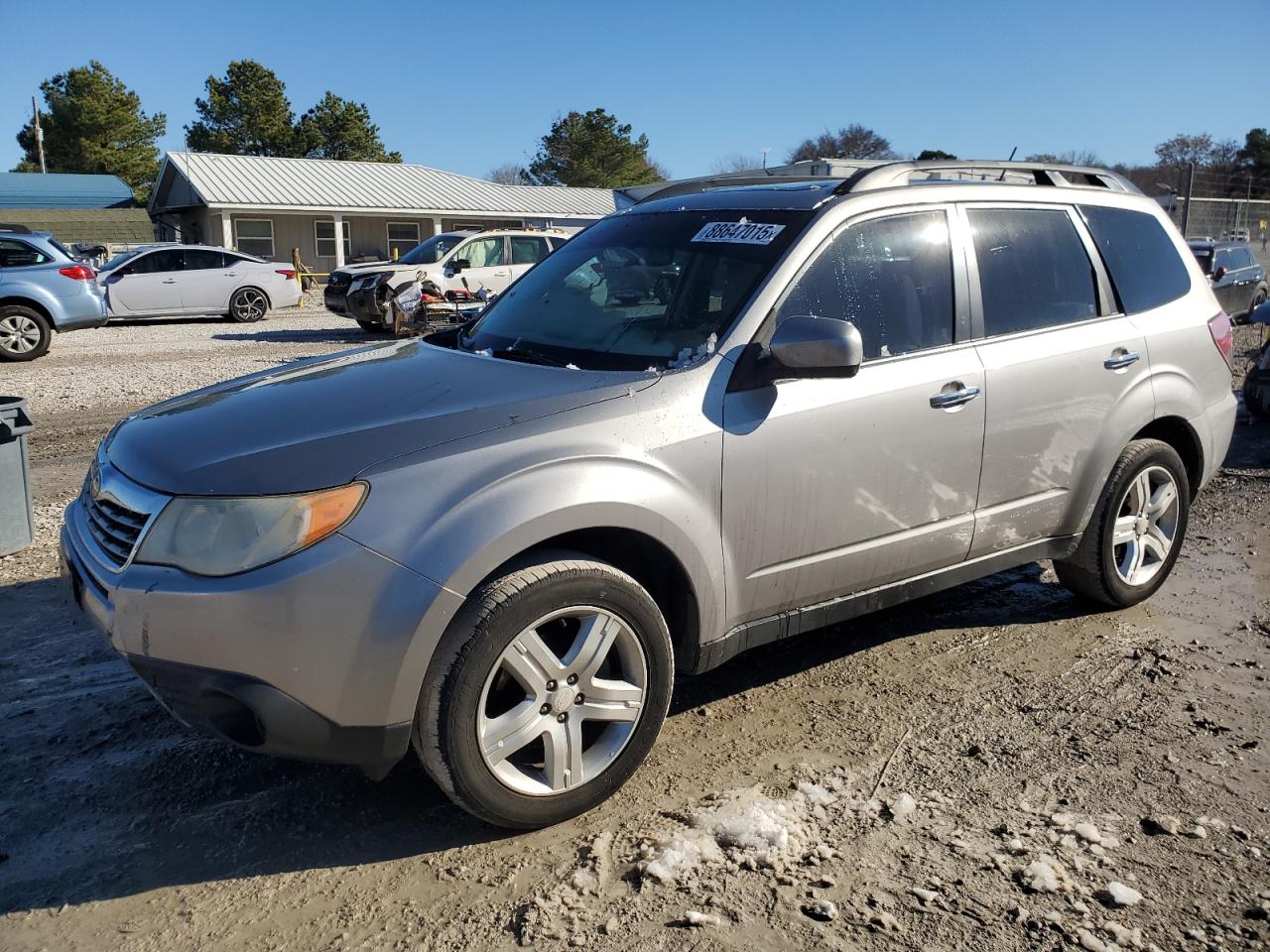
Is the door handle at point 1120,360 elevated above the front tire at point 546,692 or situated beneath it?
elevated above

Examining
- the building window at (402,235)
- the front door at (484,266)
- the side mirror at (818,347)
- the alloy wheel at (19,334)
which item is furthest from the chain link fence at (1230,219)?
the side mirror at (818,347)

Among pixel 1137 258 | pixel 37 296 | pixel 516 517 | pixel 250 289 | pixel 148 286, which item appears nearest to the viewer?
pixel 516 517

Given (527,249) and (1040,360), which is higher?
(527,249)

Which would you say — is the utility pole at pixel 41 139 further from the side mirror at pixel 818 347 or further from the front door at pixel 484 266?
the side mirror at pixel 818 347

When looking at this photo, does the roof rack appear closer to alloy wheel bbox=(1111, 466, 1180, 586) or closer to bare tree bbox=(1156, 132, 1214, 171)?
alloy wheel bbox=(1111, 466, 1180, 586)

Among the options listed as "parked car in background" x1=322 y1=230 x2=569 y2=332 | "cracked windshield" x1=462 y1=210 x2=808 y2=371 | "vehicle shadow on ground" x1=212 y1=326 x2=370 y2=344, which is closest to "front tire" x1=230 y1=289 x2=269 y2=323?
"vehicle shadow on ground" x1=212 y1=326 x2=370 y2=344

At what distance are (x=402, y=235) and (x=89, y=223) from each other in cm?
1304

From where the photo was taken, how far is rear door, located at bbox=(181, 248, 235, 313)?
68.8ft

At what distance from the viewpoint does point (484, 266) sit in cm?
1919

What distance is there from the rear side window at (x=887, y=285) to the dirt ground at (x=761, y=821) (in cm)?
142

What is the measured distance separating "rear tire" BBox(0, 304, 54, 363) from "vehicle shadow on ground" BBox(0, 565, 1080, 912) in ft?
39.6

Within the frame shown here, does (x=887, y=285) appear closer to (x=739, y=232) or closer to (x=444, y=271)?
(x=739, y=232)

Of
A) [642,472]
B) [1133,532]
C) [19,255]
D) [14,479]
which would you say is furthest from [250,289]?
[642,472]

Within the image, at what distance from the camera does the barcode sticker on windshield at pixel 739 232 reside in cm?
381
